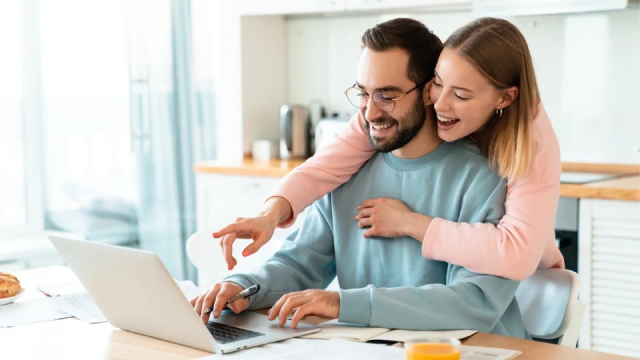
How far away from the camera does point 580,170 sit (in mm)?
3297

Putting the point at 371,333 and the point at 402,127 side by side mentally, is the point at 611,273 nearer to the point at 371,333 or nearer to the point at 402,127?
the point at 402,127

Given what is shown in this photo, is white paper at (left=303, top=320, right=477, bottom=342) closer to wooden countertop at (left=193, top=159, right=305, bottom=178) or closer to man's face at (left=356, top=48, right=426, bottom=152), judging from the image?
man's face at (left=356, top=48, right=426, bottom=152)

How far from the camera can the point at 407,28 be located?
1.58 metres

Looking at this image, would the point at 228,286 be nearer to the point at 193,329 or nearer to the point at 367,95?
the point at 193,329

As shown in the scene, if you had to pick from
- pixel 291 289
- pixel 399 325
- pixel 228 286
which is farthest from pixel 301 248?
pixel 399 325

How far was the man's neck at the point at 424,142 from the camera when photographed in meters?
1.63

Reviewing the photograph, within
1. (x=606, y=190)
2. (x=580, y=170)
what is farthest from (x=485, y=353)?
(x=580, y=170)

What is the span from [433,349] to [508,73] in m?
0.63

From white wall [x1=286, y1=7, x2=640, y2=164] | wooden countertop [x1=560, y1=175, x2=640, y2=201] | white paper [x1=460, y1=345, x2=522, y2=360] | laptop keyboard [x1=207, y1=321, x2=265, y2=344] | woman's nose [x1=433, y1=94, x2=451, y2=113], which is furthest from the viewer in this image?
white wall [x1=286, y1=7, x2=640, y2=164]

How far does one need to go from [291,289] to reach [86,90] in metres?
2.43

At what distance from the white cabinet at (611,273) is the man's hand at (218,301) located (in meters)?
1.63

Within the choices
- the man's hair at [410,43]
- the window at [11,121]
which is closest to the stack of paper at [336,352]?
the man's hair at [410,43]

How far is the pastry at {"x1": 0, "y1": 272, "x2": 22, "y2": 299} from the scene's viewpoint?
1578 mm

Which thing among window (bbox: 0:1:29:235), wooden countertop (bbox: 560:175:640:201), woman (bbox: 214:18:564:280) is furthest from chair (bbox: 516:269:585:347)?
window (bbox: 0:1:29:235)
